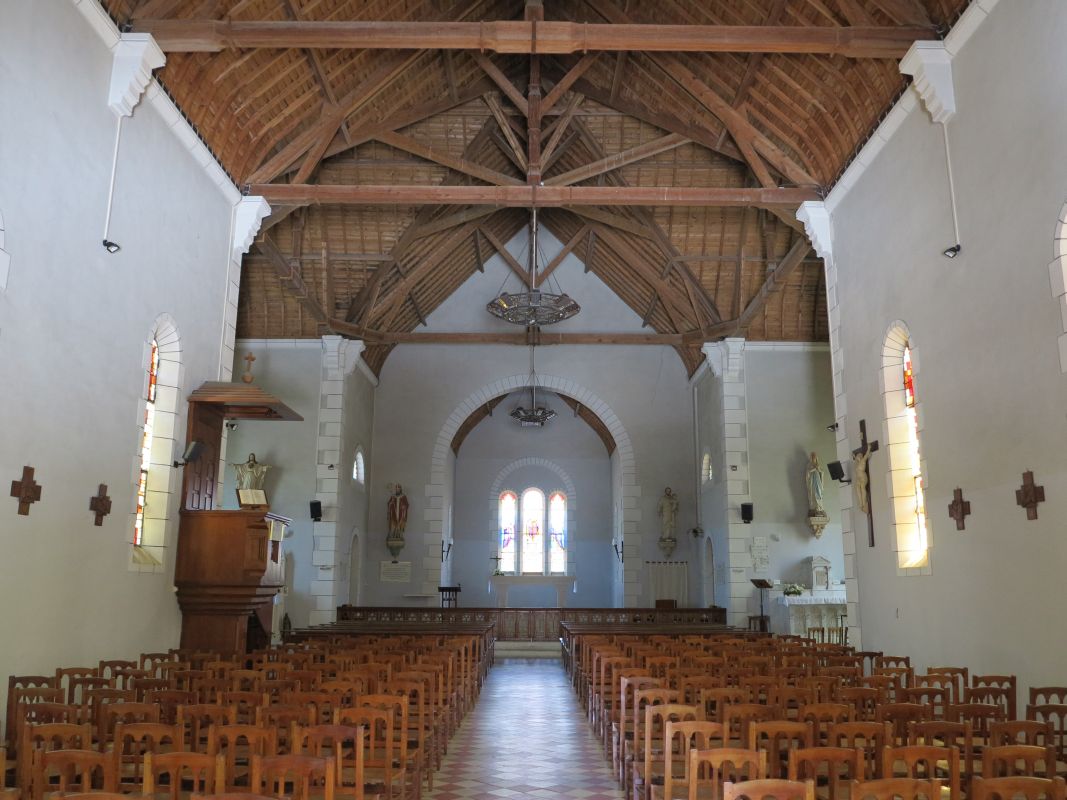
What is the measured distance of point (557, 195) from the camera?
36.4 ft

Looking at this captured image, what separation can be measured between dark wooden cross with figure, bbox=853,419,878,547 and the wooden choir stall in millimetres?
6175

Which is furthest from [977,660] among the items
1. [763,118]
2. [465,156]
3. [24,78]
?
[465,156]

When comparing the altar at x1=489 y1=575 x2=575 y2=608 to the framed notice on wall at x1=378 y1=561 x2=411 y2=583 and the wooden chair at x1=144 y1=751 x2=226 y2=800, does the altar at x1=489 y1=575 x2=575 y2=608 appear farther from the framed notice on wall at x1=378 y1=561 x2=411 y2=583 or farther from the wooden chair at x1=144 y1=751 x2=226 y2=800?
the wooden chair at x1=144 y1=751 x2=226 y2=800

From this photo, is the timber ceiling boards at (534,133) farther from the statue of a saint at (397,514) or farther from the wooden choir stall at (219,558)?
the wooden choir stall at (219,558)

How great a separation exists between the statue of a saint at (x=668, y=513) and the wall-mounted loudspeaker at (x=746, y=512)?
11.7 ft

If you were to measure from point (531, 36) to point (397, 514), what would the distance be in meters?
11.6

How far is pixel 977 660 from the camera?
7.12 metres

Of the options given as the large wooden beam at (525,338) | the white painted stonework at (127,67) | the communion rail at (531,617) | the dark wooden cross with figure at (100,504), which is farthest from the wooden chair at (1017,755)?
the large wooden beam at (525,338)

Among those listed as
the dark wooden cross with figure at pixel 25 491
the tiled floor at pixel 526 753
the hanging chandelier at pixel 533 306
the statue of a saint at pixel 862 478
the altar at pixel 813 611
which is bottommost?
the tiled floor at pixel 526 753

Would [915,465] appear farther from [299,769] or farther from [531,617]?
[531,617]

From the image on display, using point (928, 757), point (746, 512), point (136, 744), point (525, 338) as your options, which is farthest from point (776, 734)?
point (525, 338)

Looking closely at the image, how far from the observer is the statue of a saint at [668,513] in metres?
18.5

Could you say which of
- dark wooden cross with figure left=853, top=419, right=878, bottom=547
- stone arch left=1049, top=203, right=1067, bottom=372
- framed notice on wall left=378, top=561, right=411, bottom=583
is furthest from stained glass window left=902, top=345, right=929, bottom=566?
framed notice on wall left=378, top=561, right=411, bottom=583

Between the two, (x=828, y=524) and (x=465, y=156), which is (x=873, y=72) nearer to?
(x=465, y=156)
